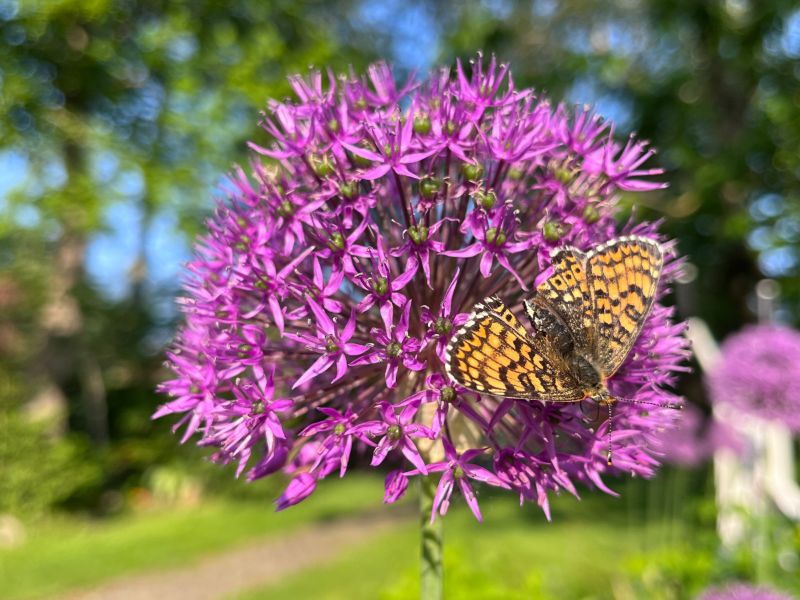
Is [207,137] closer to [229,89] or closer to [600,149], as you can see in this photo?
[229,89]

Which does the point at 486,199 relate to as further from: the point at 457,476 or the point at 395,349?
the point at 457,476

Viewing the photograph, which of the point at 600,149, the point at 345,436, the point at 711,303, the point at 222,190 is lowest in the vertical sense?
the point at 345,436

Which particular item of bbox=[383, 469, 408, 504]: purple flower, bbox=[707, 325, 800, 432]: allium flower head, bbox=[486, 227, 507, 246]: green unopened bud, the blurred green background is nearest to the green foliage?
the blurred green background

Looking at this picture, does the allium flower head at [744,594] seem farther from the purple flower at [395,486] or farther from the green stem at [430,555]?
the purple flower at [395,486]

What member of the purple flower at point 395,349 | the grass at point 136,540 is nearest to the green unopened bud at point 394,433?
the purple flower at point 395,349

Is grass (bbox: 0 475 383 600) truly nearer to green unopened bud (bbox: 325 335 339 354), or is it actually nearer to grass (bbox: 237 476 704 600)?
grass (bbox: 237 476 704 600)

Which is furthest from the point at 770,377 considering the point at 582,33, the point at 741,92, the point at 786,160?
the point at 582,33

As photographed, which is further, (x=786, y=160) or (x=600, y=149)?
(x=786, y=160)
